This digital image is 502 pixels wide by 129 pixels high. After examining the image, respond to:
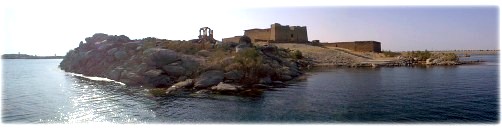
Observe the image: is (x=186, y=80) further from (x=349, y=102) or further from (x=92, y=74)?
(x=92, y=74)

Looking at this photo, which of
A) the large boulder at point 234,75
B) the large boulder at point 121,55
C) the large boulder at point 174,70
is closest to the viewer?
the large boulder at point 234,75

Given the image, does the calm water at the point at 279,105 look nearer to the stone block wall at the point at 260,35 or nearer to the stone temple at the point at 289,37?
the stone temple at the point at 289,37

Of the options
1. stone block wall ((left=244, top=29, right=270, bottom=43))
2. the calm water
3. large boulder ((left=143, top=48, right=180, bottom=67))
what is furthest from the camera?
stone block wall ((left=244, top=29, right=270, bottom=43))

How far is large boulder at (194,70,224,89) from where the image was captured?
31.7 m

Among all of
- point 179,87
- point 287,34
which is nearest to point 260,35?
point 287,34

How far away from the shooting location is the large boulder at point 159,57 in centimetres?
3709

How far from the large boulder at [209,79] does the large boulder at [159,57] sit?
5.30m

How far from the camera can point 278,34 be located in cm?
7788

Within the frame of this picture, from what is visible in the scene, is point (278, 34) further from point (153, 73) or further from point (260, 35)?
point (153, 73)

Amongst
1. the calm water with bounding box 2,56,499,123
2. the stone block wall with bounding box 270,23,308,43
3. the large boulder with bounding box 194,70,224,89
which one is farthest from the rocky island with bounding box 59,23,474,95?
the stone block wall with bounding box 270,23,308,43

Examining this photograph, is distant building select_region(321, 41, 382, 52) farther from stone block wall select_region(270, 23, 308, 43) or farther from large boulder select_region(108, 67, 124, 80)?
large boulder select_region(108, 67, 124, 80)

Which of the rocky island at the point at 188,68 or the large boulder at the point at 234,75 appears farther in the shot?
the large boulder at the point at 234,75

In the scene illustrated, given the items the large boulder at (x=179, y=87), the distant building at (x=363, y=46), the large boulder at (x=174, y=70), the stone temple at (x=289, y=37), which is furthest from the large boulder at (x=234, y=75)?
the distant building at (x=363, y=46)

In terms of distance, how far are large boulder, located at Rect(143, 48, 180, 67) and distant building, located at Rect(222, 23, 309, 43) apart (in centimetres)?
3672
